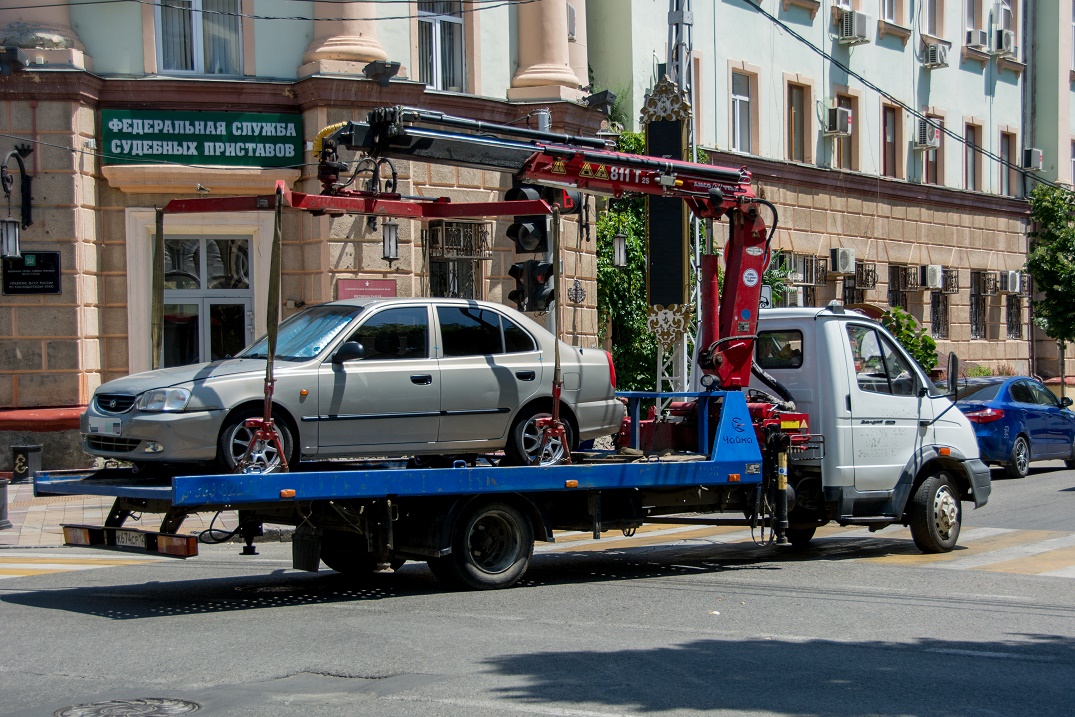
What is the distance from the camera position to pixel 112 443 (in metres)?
9.54

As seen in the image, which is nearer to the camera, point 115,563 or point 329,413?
point 329,413

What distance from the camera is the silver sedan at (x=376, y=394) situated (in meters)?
9.40

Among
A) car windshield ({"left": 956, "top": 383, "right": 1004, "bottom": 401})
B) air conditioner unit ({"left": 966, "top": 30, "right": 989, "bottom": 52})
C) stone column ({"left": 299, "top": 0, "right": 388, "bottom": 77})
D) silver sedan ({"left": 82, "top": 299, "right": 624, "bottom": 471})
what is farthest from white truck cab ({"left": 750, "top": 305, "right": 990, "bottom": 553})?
air conditioner unit ({"left": 966, "top": 30, "right": 989, "bottom": 52})

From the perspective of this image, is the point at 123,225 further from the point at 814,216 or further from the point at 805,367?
the point at 814,216

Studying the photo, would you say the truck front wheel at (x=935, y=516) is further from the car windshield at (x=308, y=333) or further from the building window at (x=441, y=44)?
the building window at (x=441, y=44)

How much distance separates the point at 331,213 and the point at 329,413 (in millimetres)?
1576

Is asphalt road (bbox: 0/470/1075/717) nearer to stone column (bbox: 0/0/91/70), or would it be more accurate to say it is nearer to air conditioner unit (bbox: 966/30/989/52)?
stone column (bbox: 0/0/91/70)

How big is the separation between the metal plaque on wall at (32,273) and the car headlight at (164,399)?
11322mm

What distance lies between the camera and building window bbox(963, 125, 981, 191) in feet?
113

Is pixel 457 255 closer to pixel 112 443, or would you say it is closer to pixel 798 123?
pixel 798 123


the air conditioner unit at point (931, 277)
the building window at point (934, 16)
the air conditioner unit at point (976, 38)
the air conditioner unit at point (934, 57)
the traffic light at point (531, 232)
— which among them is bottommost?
the traffic light at point (531, 232)

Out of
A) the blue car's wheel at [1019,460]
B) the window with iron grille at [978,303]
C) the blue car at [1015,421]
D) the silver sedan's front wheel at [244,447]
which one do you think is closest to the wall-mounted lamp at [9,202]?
the silver sedan's front wheel at [244,447]

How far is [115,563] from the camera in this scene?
12750 millimetres

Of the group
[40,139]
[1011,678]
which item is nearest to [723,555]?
[1011,678]
